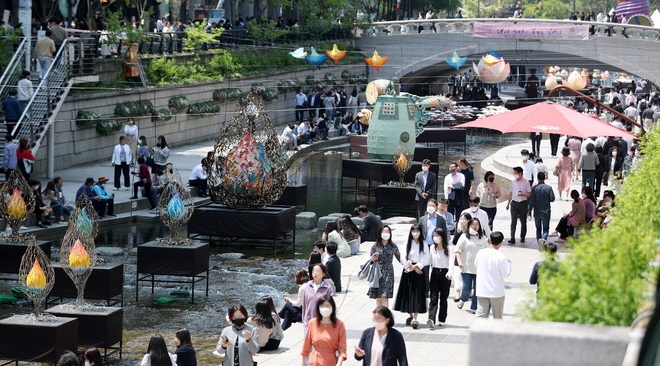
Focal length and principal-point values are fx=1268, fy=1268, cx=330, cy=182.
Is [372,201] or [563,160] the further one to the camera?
[372,201]

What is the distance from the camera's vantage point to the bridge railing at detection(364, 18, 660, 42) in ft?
195

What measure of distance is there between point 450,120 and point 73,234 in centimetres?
3609

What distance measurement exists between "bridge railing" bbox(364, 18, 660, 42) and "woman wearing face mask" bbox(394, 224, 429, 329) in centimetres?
4606

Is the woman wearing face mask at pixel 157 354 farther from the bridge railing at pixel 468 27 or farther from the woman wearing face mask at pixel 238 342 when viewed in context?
the bridge railing at pixel 468 27

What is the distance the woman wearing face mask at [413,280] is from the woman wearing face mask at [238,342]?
11.1 ft

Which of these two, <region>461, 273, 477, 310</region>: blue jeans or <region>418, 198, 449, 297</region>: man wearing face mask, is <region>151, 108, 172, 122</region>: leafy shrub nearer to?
<region>418, 198, 449, 297</region>: man wearing face mask

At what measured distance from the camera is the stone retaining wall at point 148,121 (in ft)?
109

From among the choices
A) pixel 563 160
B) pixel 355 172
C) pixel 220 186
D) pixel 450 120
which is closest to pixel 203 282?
Answer: pixel 220 186

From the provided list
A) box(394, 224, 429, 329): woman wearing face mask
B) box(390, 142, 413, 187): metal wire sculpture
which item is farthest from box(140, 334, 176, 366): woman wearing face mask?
box(390, 142, 413, 187): metal wire sculpture

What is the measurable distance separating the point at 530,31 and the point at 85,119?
108ft

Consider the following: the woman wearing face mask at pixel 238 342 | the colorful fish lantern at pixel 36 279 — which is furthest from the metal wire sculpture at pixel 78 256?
the woman wearing face mask at pixel 238 342

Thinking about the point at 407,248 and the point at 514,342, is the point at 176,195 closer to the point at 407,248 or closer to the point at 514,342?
the point at 407,248

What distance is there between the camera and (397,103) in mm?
32125

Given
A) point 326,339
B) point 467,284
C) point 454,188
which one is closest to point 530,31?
point 454,188
